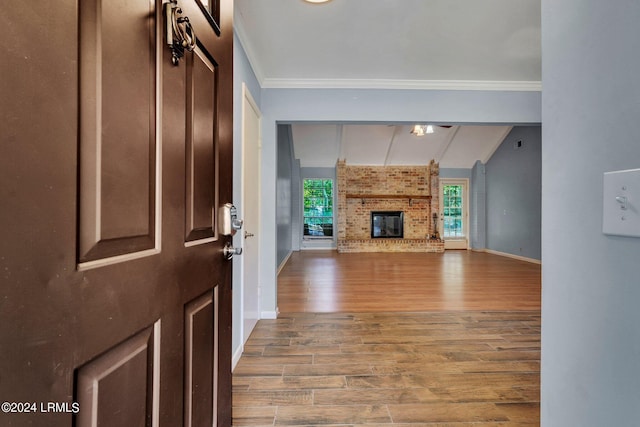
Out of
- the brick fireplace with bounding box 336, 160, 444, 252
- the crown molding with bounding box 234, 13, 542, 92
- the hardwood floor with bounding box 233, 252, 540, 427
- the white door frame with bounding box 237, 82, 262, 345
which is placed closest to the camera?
the hardwood floor with bounding box 233, 252, 540, 427

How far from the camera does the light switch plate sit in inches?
21.2

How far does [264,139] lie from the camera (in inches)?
122

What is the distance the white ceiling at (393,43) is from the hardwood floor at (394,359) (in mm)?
2295

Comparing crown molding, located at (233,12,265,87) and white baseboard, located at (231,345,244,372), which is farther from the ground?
crown molding, located at (233,12,265,87)

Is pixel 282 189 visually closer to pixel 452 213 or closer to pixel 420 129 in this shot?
pixel 420 129

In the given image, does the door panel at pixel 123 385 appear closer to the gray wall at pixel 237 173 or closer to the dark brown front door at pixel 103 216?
the dark brown front door at pixel 103 216

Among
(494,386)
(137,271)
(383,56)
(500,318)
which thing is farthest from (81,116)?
(500,318)

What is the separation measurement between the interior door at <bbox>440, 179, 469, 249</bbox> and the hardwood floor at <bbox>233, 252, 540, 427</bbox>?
459 centimetres

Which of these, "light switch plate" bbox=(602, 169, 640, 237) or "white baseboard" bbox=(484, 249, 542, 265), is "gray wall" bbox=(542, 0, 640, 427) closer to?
"light switch plate" bbox=(602, 169, 640, 237)

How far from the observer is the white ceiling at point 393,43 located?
2.08m

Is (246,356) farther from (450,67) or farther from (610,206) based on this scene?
(450,67)

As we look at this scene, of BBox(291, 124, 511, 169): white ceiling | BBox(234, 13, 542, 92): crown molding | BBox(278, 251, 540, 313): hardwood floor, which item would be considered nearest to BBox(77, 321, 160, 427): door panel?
BBox(278, 251, 540, 313): hardwood floor

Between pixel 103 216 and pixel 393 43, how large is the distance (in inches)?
98.9

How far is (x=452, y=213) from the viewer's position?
8945mm
